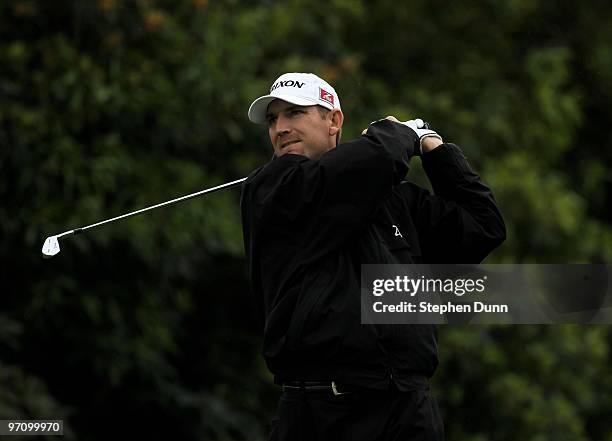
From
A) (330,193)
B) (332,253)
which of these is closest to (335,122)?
(330,193)

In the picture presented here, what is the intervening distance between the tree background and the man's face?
3586 millimetres

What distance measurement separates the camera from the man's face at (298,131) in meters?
3.75

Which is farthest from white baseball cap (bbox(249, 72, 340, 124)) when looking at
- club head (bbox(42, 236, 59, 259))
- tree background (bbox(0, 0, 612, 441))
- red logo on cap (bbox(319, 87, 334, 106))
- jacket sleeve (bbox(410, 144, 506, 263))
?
tree background (bbox(0, 0, 612, 441))

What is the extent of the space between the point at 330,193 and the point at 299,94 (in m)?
0.41

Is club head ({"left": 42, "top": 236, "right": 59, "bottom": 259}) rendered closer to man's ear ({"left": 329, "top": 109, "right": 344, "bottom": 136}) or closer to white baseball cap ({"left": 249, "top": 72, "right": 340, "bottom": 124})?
white baseball cap ({"left": 249, "top": 72, "right": 340, "bottom": 124})

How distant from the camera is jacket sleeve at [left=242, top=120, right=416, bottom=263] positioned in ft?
11.4

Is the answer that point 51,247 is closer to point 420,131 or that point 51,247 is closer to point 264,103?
point 264,103

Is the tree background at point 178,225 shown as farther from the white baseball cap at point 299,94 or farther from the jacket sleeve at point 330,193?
the jacket sleeve at point 330,193

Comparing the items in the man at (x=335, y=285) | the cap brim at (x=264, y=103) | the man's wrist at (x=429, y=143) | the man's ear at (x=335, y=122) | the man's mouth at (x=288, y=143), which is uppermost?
the cap brim at (x=264, y=103)

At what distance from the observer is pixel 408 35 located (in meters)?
10.9

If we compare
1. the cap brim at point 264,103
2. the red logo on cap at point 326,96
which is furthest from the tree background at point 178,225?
the red logo on cap at point 326,96

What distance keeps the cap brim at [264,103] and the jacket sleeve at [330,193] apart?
22cm

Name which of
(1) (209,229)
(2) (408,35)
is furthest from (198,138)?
(2) (408,35)

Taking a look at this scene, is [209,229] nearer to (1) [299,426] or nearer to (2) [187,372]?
(2) [187,372]
